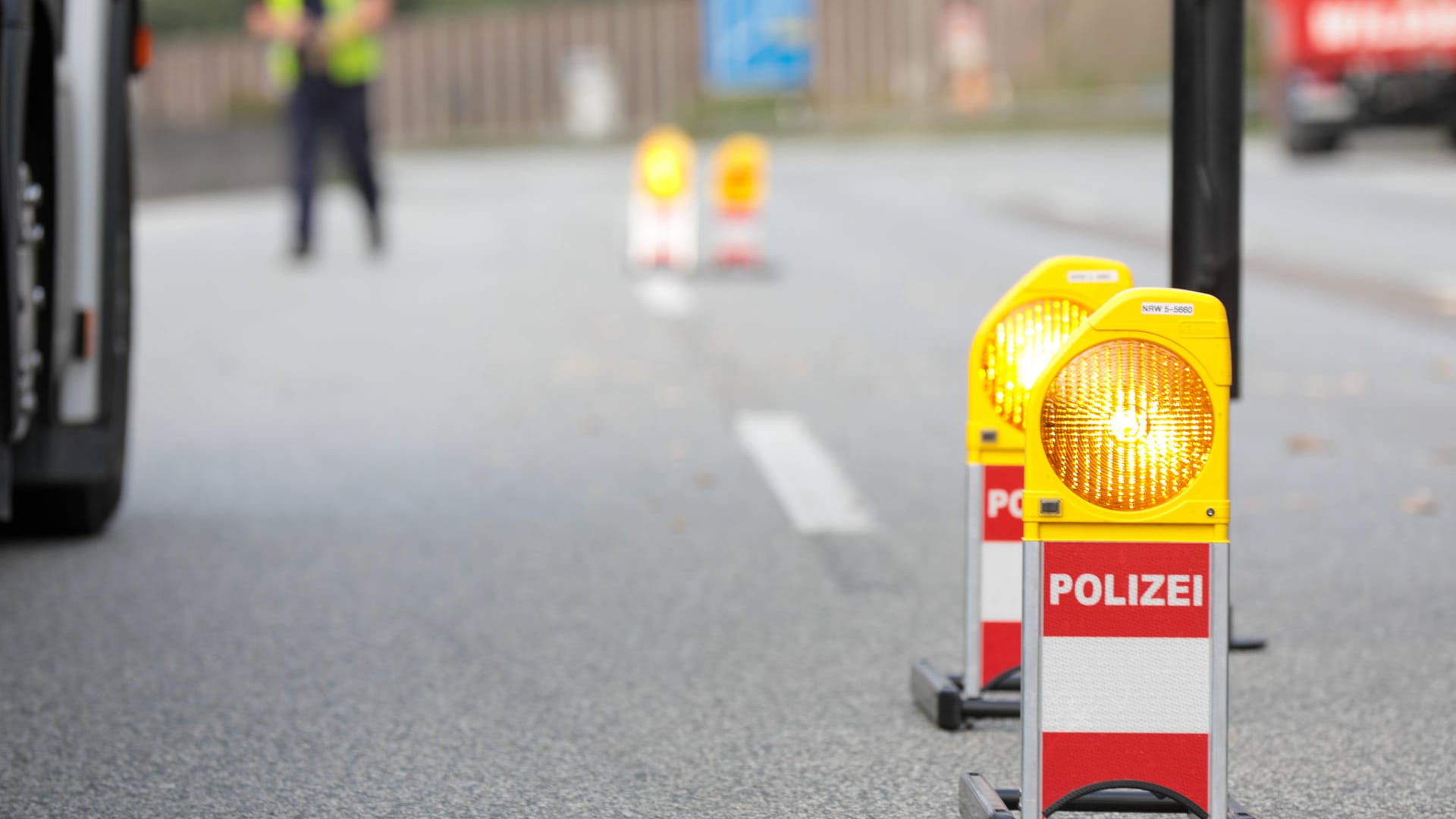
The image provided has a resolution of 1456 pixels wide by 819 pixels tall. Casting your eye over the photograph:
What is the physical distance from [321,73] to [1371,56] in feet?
50.9

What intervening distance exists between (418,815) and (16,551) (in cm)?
267

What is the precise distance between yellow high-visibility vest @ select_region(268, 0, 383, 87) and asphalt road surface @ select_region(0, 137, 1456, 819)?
3.24 metres

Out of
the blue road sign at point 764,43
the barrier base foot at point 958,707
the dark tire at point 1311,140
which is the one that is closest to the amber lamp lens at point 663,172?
the barrier base foot at point 958,707

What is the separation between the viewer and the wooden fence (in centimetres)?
5647

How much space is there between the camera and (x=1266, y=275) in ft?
49.4

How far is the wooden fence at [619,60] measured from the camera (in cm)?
5647

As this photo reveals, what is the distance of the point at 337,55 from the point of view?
55.0ft

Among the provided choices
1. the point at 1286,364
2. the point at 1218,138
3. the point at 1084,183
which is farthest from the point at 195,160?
the point at 1218,138

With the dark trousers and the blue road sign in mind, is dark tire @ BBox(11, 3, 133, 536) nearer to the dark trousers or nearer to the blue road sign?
the dark trousers

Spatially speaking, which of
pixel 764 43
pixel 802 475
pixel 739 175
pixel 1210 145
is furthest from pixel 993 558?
pixel 764 43

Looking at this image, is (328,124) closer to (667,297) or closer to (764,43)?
(667,297)

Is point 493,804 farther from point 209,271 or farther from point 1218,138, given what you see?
point 209,271

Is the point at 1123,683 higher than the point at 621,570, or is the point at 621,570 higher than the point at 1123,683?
the point at 1123,683

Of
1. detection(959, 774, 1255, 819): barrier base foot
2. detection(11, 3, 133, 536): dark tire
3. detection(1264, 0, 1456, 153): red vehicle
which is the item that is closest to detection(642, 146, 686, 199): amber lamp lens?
detection(11, 3, 133, 536): dark tire
